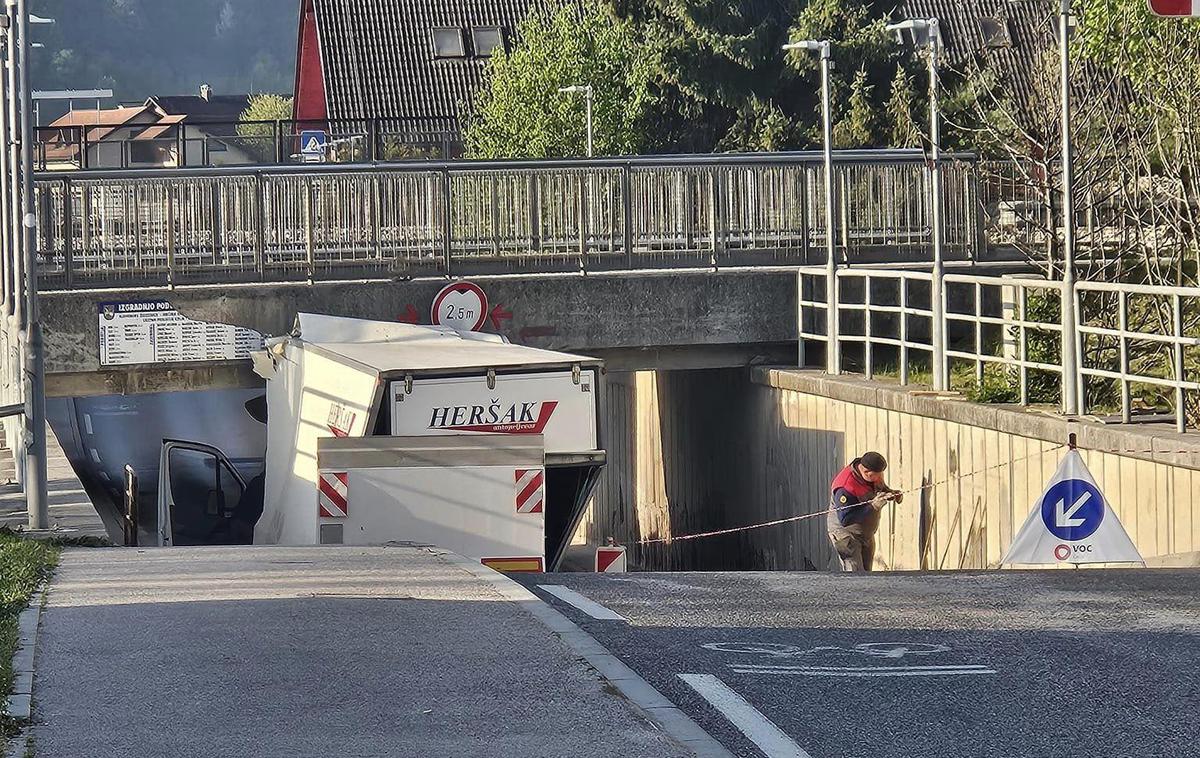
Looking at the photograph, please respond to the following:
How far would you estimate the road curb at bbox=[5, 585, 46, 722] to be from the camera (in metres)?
7.33

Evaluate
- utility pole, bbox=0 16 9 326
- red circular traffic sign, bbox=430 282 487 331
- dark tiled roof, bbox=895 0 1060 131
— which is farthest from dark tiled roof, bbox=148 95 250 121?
red circular traffic sign, bbox=430 282 487 331

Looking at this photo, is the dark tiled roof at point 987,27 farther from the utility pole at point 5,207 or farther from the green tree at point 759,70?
the utility pole at point 5,207

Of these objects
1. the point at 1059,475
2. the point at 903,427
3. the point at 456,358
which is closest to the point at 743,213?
the point at 903,427

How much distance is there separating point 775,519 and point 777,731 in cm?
1794

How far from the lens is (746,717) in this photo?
7570 millimetres

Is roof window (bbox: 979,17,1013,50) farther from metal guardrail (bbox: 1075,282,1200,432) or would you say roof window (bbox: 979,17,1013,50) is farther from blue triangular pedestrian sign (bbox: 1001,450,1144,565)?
blue triangular pedestrian sign (bbox: 1001,450,1144,565)

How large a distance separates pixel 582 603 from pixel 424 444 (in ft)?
19.9

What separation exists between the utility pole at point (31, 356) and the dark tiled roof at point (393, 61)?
3966 cm

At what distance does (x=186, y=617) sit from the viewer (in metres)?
9.85

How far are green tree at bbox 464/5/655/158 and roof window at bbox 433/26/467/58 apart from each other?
1238cm

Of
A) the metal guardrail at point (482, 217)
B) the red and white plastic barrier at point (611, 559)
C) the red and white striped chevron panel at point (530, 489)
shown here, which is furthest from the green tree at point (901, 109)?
the red and white striped chevron panel at point (530, 489)

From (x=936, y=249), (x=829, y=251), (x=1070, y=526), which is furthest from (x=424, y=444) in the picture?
(x=829, y=251)

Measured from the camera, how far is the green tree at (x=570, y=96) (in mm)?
46906

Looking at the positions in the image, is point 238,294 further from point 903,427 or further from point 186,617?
point 186,617
